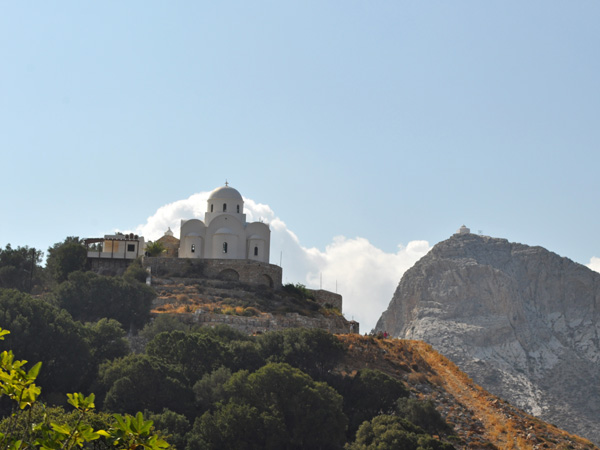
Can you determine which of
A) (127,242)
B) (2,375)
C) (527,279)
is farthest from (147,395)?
(527,279)

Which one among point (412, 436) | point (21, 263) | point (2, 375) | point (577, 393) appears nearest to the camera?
point (2, 375)

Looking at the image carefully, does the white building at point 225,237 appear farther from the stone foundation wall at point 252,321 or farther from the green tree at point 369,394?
the green tree at point 369,394

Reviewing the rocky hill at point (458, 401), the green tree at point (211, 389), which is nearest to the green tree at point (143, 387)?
the green tree at point (211, 389)

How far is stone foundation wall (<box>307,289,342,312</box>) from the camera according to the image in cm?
5884

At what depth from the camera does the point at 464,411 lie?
138 ft

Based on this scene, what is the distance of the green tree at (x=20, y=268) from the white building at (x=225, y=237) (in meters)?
9.26

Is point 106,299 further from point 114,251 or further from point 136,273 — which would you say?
point 114,251

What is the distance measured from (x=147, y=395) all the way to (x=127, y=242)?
23.4 metres

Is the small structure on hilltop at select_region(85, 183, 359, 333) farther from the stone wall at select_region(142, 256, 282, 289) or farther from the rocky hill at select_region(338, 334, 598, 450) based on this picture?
the rocky hill at select_region(338, 334, 598, 450)

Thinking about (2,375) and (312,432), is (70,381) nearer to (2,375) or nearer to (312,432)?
(312,432)

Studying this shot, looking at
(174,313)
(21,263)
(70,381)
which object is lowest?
(70,381)

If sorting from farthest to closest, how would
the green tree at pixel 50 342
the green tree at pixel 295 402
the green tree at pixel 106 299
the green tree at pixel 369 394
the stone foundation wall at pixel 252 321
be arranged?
the green tree at pixel 106 299
the stone foundation wall at pixel 252 321
the green tree at pixel 369 394
the green tree at pixel 50 342
the green tree at pixel 295 402

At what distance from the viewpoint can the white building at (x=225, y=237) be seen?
58938mm

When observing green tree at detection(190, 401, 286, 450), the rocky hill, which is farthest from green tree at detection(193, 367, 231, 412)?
the rocky hill
